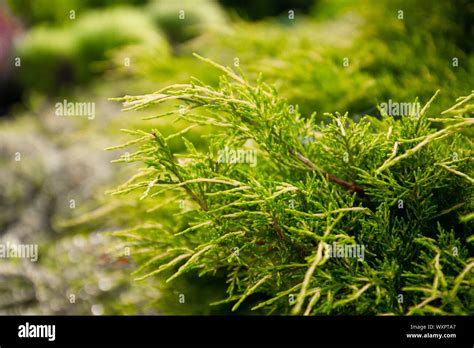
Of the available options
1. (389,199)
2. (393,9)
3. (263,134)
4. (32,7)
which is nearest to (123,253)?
(263,134)

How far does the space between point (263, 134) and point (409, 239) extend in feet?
1.15

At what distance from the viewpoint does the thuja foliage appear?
88cm

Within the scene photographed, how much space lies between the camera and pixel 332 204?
0.92 metres

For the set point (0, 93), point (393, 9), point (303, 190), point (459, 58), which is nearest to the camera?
point (303, 190)

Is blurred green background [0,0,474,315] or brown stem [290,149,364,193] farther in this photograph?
blurred green background [0,0,474,315]

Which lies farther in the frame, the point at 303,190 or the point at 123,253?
the point at 123,253

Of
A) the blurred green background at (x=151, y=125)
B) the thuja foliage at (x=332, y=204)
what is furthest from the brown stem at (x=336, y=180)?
the blurred green background at (x=151, y=125)

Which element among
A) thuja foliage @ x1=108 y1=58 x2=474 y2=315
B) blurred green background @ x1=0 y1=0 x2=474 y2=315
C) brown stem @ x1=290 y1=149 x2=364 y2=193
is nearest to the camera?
thuja foliage @ x1=108 y1=58 x2=474 y2=315

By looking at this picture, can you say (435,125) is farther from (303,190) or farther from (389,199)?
(303,190)

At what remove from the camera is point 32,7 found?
4.90 meters

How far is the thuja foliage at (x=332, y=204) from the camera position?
88 centimetres

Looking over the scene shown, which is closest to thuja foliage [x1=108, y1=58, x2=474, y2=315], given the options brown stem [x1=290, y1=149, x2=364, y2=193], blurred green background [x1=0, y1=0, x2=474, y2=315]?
brown stem [x1=290, y1=149, x2=364, y2=193]

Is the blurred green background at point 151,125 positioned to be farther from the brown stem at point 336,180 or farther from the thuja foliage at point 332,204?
the brown stem at point 336,180

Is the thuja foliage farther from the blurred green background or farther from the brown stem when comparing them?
the blurred green background
